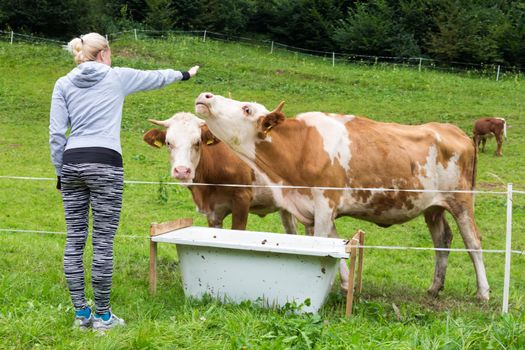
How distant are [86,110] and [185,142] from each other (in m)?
2.05

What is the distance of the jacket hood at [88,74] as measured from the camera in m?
4.97

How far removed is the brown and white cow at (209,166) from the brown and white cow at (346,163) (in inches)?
19.9

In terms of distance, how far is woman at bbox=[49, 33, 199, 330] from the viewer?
4.92 m

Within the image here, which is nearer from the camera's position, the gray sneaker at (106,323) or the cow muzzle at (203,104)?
the gray sneaker at (106,323)

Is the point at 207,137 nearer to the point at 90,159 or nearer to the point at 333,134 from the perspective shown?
the point at 333,134

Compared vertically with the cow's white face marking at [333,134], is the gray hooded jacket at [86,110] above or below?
above

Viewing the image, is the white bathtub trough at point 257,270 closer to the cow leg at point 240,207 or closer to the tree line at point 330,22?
the cow leg at point 240,207

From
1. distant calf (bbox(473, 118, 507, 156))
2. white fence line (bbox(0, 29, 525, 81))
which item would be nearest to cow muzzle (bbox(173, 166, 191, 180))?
distant calf (bbox(473, 118, 507, 156))

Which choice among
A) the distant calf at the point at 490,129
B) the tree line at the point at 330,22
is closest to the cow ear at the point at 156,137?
the distant calf at the point at 490,129

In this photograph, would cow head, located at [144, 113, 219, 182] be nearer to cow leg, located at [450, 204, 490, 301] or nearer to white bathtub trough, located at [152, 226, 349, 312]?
white bathtub trough, located at [152, 226, 349, 312]

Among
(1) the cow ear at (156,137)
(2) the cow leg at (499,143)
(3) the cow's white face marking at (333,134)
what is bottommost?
(2) the cow leg at (499,143)

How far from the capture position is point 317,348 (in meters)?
4.49

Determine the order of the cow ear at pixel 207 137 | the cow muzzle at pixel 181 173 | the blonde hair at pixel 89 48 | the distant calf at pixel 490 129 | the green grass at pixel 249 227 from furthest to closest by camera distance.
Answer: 1. the distant calf at pixel 490 129
2. the cow ear at pixel 207 137
3. the cow muzzle at pixel 181 173
4. the blonde hair at pixel 89 48
5. the green grass at pixel 249 227

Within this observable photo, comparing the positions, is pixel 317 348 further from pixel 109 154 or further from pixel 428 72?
pixel 428 72
